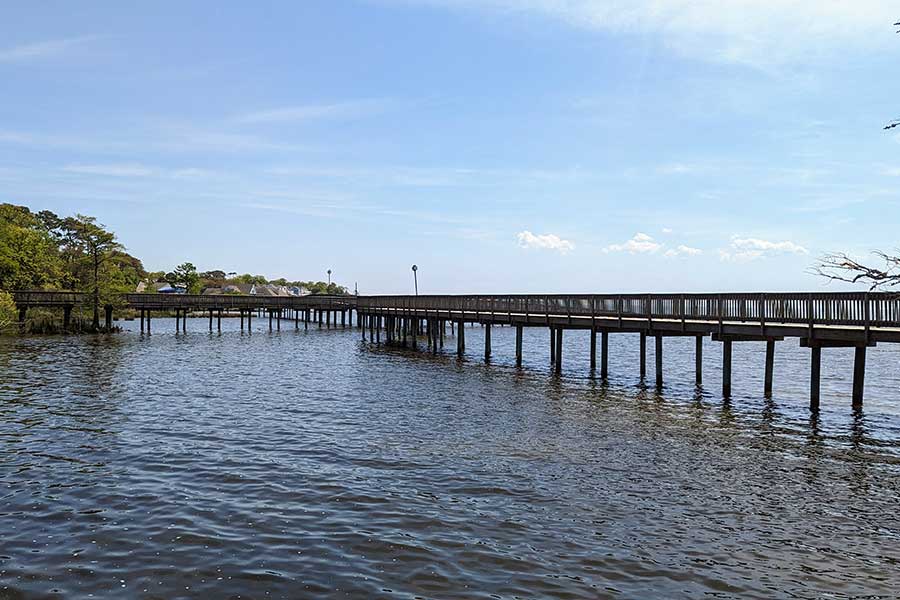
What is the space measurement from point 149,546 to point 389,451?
6788mm

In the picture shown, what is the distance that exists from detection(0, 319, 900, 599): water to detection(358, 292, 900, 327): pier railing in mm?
3081

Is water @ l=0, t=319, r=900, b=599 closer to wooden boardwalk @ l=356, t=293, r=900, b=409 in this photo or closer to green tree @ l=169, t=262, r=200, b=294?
wooden boardwalk @ l=356, t=293, r=900, b=409

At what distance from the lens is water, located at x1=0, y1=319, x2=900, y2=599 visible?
8.84 meters

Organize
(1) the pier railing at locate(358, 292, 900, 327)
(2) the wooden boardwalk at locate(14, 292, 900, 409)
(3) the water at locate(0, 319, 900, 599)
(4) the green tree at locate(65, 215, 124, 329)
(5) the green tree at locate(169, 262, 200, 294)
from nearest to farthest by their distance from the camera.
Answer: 1. (3) the water at locate(0, 319, 900, 599)
2. (1) the pier railing at locate(358, 292, 900, 327)
3. (2) the wooden boardwalk at locate(14, 292, 900, 409)
4. (4) the green tree at locate(65, 215, 124, 329)
5. (5) the green tree at locate(169, 262, 200, 294)

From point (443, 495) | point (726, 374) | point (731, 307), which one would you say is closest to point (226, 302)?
point (726, 374)

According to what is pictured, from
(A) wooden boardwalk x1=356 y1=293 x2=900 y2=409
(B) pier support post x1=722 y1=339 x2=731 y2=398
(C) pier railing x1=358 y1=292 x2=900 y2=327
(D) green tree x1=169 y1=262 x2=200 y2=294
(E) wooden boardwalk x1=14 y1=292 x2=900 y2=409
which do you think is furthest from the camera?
(D) green tree x1=169 y1=262 x2=200 y2=294

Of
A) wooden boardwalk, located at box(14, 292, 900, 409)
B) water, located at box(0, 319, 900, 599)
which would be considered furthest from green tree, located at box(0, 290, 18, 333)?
wooden boardwalk, located at box(14, 292, 900, 409)

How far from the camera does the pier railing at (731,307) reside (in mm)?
19469

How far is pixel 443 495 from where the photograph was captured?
1239 cm

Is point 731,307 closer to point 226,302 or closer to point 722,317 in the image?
point 722,317

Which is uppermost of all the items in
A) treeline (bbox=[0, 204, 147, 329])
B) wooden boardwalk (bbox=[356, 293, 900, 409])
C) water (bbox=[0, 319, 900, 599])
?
treeline (bbox=[0, 204, 147, 329])

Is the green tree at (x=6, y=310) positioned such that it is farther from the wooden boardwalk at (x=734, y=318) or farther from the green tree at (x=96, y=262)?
the wooden boardwalk at (x=734, y=318)

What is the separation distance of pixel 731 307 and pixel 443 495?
51.6 feet

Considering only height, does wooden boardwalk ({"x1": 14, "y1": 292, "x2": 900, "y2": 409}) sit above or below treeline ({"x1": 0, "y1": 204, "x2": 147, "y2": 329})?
below
